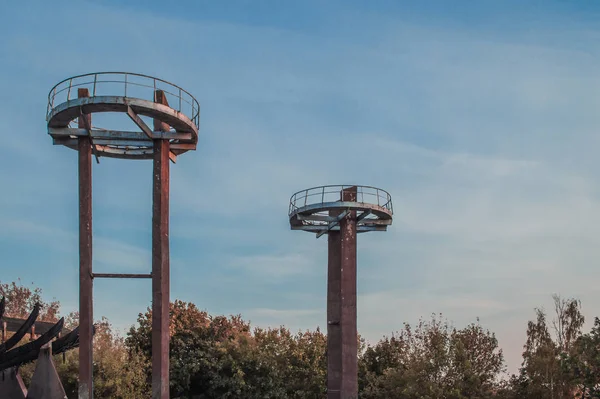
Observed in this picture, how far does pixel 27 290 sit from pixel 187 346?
A: 27745 mm

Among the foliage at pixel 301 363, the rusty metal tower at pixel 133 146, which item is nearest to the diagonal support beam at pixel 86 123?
the rusty metal tower at pixel 133 146

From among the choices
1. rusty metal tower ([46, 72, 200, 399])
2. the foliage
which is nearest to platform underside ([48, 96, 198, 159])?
rusty metal tower ([46, 72, 200, 399])

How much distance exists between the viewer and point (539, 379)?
3675 centimetres

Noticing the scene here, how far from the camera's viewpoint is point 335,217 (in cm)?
3139

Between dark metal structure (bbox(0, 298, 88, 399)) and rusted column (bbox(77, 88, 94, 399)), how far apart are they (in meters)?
3.86

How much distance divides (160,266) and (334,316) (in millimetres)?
10130

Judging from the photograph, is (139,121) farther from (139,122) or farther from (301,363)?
(301,363)

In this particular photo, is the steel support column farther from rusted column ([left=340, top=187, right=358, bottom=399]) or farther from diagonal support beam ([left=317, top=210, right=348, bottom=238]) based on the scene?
diagonal support beam ([left=317, top=210, right=348, bottom=238])

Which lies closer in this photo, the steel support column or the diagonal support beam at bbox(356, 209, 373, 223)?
the steel support column

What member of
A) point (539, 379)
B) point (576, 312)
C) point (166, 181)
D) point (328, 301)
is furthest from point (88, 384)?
point (576, 312)

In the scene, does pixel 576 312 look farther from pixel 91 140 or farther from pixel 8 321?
pixel 8 321

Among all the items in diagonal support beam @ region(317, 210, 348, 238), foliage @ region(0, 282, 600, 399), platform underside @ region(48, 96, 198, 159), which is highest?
platform underside @ region(48, 96, 198, 159)

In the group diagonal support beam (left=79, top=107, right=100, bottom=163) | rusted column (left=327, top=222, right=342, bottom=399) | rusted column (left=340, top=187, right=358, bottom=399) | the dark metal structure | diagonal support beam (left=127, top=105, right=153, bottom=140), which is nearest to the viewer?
diagonal support beam (left=127, top=105, right=153, bottom=140)

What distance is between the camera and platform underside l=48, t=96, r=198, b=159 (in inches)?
942
